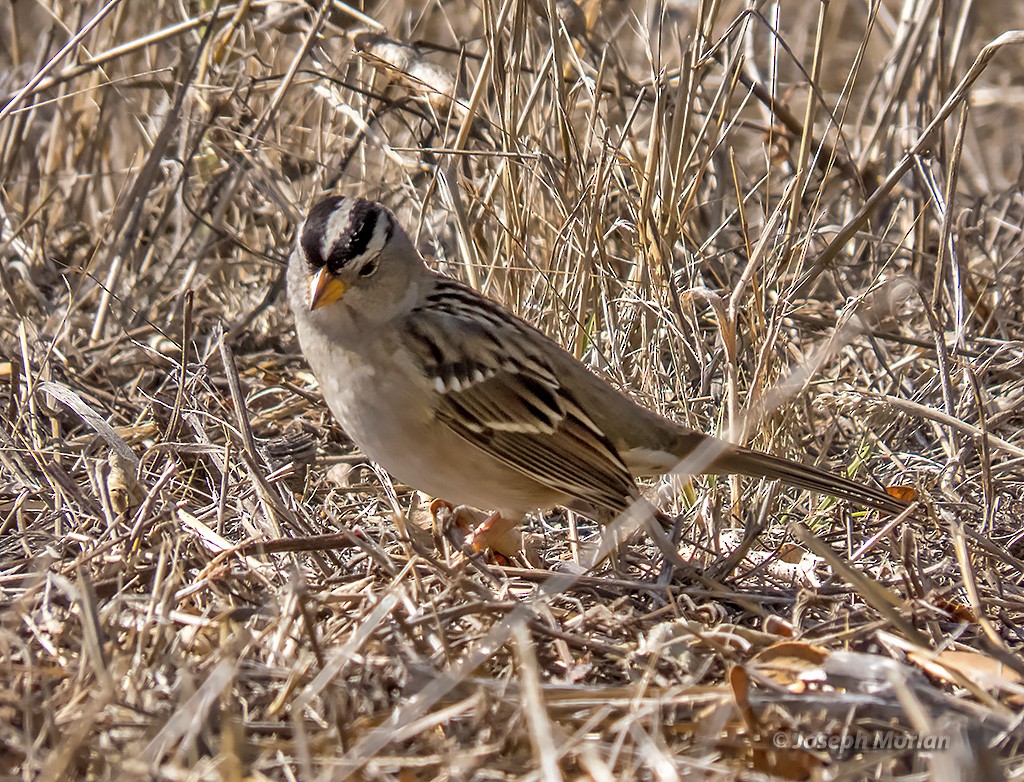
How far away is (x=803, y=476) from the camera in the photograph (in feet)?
11.4

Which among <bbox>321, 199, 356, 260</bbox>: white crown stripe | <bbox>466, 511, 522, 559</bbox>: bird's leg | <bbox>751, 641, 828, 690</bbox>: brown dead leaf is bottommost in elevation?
<bbox>751, 641, 828, 690</bbox>: brown dead leaf

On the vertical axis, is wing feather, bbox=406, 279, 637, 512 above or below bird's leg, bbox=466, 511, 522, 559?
above

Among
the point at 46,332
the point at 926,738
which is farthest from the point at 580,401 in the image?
the point at 46,332

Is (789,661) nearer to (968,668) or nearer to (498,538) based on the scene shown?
(968,668)

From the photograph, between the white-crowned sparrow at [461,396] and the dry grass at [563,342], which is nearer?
the dry grass at [563,342]

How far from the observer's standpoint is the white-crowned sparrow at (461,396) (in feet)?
11.4

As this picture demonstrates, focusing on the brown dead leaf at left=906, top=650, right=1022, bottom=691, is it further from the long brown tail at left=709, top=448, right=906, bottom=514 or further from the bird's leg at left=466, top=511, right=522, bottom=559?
the bird's leg at left=466, top=511, right=522, bottom=559

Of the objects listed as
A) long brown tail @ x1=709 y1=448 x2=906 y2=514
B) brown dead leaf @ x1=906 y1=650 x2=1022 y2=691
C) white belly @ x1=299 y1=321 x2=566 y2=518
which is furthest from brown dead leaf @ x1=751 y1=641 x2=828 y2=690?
white belly @ x1=299 y1=321 x2=566 y2=518

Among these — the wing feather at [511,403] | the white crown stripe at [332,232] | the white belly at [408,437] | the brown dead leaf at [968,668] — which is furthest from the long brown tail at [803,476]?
the white crown stripe at [332,232]

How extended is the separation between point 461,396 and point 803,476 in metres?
0.98

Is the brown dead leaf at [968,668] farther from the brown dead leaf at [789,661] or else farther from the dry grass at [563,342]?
the brown dead leaf at [789,661]

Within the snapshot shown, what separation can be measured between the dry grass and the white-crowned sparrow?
19 centimetres

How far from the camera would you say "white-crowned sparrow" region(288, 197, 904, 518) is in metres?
3.46

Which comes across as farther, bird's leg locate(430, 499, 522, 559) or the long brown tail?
bird's leg locate(430, 499, 522, 559)
